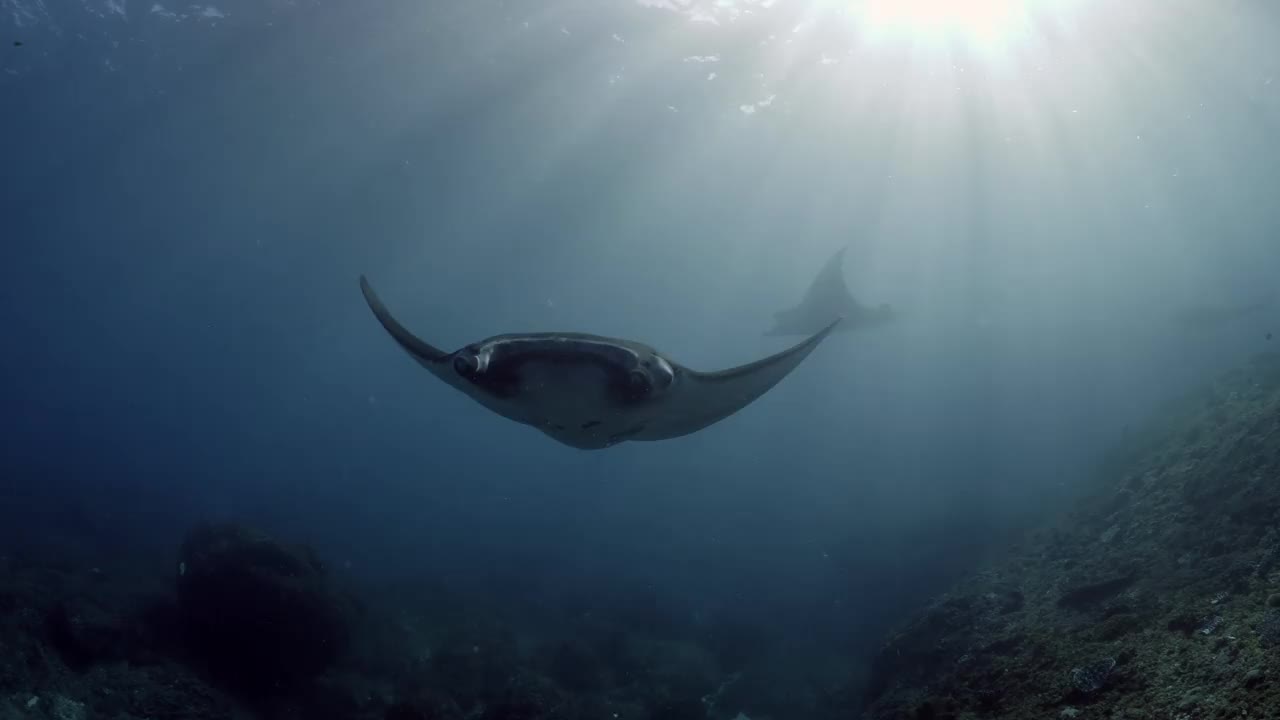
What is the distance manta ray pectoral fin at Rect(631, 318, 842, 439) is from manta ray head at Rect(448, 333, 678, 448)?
0.24m

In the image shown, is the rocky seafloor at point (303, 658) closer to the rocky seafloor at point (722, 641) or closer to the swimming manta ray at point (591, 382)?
the rocky seafloor at point (722, 641)

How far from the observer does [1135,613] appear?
13.3ft

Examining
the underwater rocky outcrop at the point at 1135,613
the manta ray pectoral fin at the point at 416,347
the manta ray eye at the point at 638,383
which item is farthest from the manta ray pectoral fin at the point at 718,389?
the underwater rocky outcrop at the point at 1135,613

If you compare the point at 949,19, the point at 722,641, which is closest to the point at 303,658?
the point at 722,641

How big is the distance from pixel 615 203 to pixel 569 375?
2596cm

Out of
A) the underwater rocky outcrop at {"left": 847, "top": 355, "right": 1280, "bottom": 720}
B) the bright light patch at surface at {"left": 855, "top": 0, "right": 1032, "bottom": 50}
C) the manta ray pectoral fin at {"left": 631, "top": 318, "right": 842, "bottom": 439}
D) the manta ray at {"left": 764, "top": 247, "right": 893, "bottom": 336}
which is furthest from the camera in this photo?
the manta ray at {"left": 764, "top": 247, "right": 893, "bottom": 336}

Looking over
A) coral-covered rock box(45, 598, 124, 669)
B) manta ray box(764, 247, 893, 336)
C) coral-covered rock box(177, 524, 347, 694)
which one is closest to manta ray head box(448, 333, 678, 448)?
coral-covered rock box(177, 524, 347, 694)

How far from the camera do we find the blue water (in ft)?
57.2

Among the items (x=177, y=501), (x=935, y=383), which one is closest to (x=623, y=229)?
(x=177, y=501)

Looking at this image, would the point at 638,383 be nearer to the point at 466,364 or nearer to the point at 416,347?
the point at 466,364

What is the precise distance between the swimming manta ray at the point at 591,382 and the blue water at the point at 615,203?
1096 centimetres

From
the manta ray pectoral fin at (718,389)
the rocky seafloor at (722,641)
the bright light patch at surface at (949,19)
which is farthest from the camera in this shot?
the bright light patch at surface at (949,19)

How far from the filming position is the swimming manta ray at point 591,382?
3223 mm

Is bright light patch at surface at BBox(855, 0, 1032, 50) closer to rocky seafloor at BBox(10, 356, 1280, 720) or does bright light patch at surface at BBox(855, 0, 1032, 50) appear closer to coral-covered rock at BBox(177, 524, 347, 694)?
rocky seafloor at BBox(10, 356, 1280, 720)
